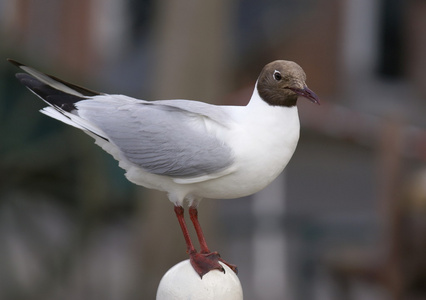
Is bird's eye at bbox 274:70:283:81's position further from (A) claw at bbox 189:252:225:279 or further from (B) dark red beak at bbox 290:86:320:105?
(A) claw at bbox 189:252:225:279

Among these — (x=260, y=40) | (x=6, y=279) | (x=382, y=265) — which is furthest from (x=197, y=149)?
(x=260, y=40)

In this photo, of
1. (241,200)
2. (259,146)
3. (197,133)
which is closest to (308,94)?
(259,146)

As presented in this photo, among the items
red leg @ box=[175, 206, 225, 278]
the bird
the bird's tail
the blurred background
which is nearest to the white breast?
the bird

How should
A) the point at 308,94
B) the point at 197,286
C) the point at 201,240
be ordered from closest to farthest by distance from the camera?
the point at 308,94 < the point at 197,286 < the point at 201,240

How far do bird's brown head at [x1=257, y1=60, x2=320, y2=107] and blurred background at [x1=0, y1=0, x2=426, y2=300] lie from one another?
2722mm

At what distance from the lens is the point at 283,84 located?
2217 millimetres

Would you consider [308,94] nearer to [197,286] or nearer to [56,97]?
[197,286]

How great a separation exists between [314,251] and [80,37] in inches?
164

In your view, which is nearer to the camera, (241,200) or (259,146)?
(259,146)

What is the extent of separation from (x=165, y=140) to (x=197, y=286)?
397 mm

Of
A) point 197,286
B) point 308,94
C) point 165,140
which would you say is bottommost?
point 197,286

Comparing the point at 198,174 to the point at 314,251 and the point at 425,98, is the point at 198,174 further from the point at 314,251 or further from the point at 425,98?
the point at 425,98

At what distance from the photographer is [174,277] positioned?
2314mm

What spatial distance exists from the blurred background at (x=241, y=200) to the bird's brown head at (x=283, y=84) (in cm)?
272
